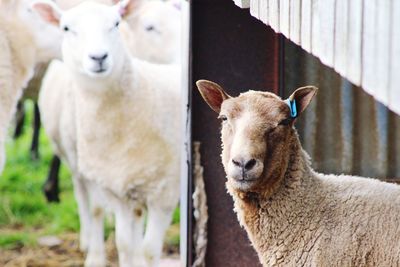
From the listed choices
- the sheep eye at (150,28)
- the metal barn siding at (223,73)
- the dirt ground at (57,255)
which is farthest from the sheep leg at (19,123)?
the metal barn siding at (223,73)

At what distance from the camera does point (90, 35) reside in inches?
303

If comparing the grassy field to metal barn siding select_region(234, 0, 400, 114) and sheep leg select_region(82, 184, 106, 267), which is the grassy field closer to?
sheep leg select_region(82, 184, 106, 267)

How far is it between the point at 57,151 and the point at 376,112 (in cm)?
380

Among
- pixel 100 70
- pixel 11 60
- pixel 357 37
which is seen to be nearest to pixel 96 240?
pixel 11 60

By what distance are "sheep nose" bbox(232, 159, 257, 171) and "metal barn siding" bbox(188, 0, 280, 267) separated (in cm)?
203

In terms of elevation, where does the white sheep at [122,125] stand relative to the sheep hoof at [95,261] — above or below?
above

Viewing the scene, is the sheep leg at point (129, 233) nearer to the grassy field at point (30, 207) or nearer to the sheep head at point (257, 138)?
the grassy field at point (30, 207)

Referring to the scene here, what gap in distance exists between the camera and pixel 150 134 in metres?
7.89

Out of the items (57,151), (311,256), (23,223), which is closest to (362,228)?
(311,256)

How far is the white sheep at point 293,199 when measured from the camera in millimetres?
4777

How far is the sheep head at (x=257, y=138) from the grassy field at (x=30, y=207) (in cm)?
462

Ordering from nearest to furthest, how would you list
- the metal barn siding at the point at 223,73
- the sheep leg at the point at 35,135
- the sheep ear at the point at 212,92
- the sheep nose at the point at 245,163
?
1. the sheep nose at the point at 245,163
2. the sheep ear at the point at 212,92
3. the metal barn siding at the point at 223,73
4. the sheep leg at the point at 35,135

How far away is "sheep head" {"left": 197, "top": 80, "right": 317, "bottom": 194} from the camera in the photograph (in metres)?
4.79

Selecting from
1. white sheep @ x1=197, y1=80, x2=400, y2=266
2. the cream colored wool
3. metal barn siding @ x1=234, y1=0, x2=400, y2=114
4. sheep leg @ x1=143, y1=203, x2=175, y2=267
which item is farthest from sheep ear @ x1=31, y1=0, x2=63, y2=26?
metal barn siding @ x1=234, y1=0, x2=400, y2=114
